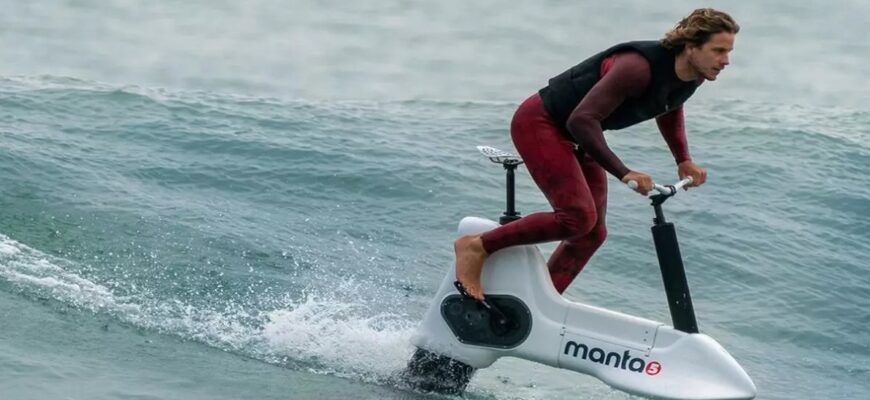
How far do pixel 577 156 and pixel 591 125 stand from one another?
56 cm

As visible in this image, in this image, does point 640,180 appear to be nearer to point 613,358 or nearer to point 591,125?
point 591,125

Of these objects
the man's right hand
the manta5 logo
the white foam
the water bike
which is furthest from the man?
the white foam

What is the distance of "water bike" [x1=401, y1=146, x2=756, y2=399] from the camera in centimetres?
607

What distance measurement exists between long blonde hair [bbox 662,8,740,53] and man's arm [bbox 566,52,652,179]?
0.15 metres

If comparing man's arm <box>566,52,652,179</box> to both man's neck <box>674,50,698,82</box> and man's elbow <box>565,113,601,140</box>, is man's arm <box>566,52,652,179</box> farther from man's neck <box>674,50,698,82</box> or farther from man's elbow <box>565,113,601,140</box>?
man's neck <box>674,50,698,82</box>

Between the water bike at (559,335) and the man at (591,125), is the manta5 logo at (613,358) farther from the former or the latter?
the man at (591,125)

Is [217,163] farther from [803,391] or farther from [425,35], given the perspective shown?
[425,35]

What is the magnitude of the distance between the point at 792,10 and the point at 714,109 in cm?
587

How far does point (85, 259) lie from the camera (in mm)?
8172

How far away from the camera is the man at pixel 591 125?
5887 millimetres

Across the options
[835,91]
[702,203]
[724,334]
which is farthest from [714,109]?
[724,334]

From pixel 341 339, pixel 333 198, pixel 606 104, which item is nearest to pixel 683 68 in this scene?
pixel 606 104

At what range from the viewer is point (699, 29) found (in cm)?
584

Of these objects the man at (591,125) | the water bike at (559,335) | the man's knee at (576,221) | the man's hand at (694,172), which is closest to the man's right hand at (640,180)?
the man at (591,125)
